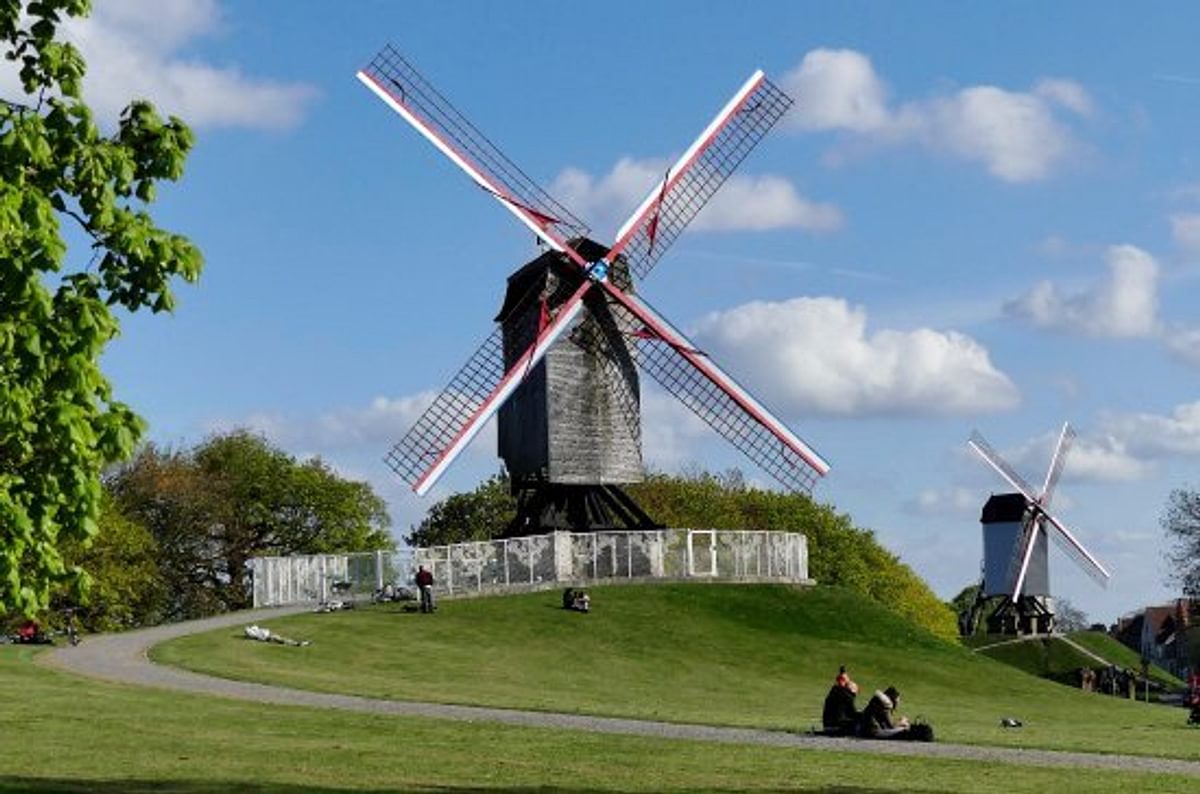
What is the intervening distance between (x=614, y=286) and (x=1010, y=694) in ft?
65.0

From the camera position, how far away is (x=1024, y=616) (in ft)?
447

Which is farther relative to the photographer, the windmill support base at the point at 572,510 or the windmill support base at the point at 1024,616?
the windmill support base at the point at 1024,616

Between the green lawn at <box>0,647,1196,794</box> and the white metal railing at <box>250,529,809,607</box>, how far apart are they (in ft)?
91.2

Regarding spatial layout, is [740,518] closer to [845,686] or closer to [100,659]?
[100,659]

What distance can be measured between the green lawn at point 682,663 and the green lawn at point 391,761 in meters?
6.33

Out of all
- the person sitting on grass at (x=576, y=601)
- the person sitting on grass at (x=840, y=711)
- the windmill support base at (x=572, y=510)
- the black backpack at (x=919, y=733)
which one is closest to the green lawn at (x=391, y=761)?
the black backpack at (x=919, y=733)

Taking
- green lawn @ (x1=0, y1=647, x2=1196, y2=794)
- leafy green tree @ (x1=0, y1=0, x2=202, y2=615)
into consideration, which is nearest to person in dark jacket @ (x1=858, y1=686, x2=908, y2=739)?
green lawn @ (x1=0, y1=647, x2=1196, y2=794)

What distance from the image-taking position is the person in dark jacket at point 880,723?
32438 millimetres

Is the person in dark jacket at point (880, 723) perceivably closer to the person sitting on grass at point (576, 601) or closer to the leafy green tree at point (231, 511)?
the person sitting on grass at point (576, 601)

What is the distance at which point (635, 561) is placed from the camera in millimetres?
63031

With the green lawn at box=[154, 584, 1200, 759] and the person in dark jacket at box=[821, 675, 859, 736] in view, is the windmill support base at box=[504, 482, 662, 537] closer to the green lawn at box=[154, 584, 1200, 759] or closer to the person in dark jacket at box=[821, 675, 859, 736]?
the green lawn at box=[154, 584, 1200, 759]

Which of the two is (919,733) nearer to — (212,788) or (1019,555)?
(212,788)

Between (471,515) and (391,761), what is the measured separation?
3718 inches

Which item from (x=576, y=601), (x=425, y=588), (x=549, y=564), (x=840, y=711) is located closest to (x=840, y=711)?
(x=840, y=711)
